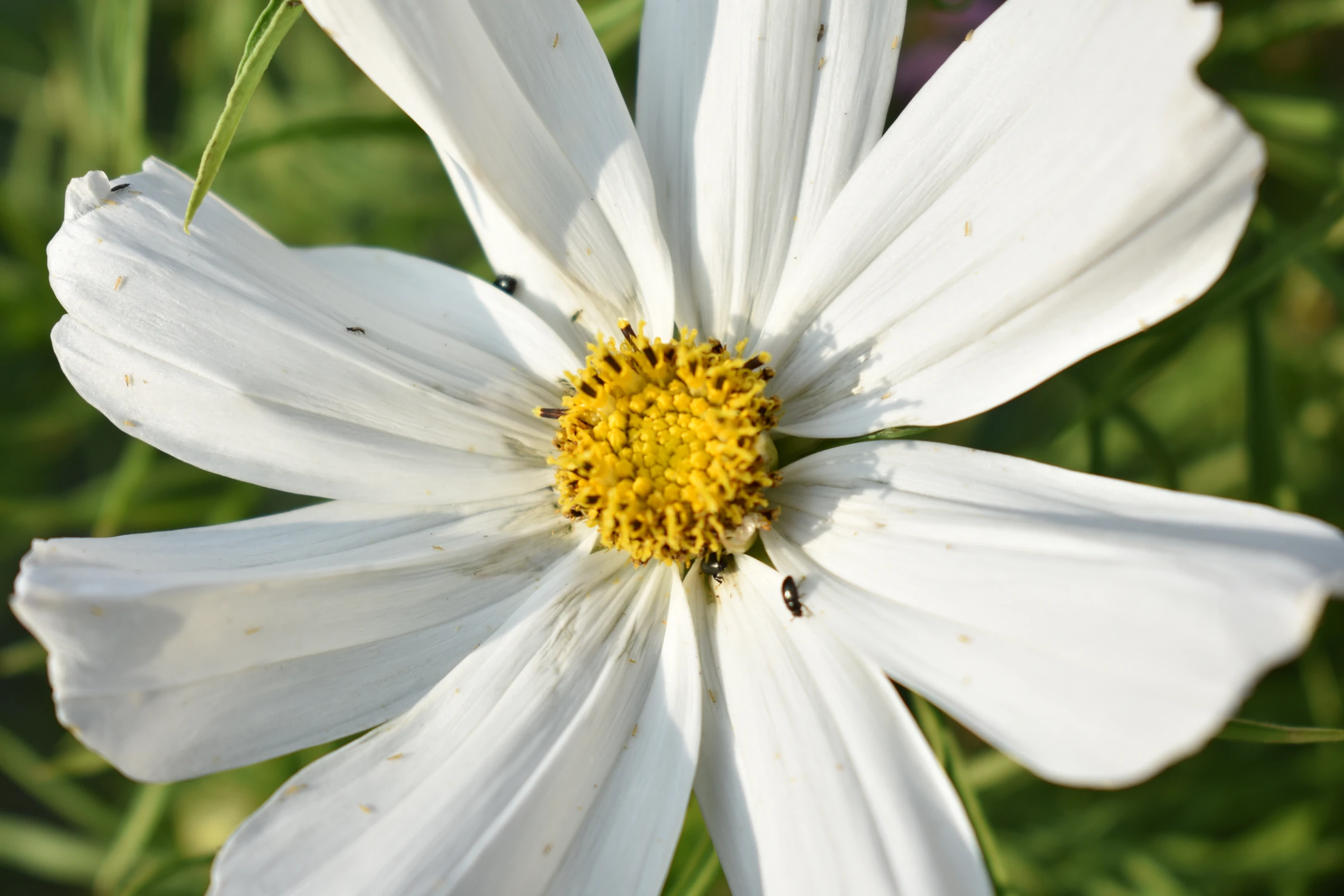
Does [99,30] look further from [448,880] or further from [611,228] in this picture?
[448,880]

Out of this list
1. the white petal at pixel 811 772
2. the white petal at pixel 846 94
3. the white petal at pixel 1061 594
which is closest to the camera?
the white petal at pixel 1061 594

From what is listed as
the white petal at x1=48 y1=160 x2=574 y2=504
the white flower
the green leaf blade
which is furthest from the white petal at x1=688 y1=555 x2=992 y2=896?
the green leaf blade

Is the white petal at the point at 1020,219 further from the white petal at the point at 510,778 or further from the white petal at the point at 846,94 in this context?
the white petal at the point at 510,778

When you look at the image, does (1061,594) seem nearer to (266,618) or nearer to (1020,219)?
(1020,219)

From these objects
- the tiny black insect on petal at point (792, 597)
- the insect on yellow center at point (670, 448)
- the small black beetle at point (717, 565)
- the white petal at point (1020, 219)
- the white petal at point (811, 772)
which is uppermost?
the white petal at point (1020, 219)

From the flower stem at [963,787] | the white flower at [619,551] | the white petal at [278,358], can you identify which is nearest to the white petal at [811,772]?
the white flower at [619,551]

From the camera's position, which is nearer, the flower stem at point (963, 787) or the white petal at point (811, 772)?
the white petal at point (811, 772)

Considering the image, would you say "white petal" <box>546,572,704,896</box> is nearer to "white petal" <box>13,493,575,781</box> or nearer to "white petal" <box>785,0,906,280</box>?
"white petal" <box>13,493,575,781</box>
